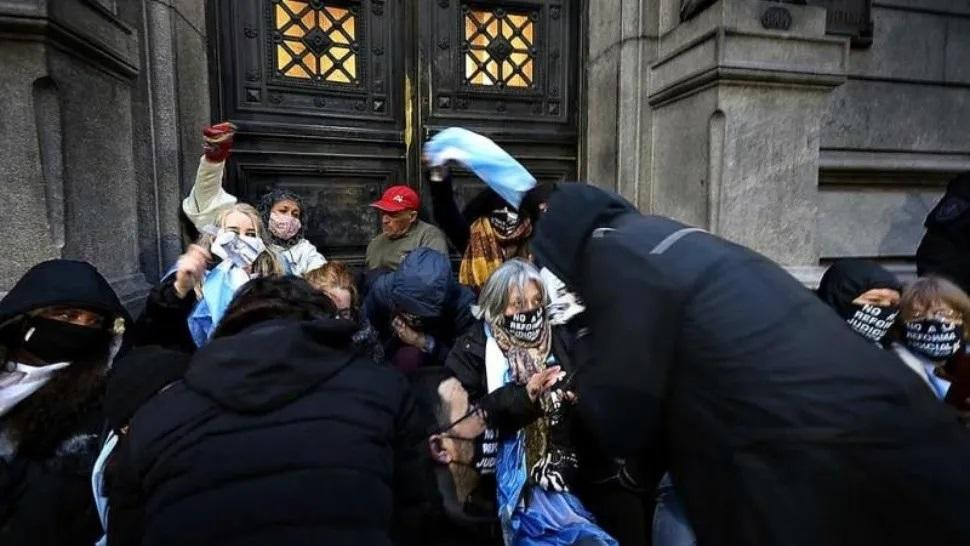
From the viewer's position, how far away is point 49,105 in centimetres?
290

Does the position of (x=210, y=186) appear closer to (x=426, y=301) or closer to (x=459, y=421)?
(x=426, y=301)

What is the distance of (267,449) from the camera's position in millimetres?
1449

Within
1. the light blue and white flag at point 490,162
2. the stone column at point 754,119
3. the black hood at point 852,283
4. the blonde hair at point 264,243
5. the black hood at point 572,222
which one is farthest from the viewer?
the stone column at point 754,119

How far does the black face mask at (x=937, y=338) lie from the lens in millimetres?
2994

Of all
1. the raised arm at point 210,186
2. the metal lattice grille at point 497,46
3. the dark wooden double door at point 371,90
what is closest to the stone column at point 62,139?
the raised arm at point 210,186

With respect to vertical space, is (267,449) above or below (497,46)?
below

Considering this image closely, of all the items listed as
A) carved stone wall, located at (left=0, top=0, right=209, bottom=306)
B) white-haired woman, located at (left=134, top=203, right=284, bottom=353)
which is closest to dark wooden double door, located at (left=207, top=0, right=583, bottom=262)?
carved stone wall, located at (left=0, top=0, right=209, bottom=306)

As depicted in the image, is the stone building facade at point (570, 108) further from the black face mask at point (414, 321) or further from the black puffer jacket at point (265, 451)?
the black puffer jacket at point (265, 451)

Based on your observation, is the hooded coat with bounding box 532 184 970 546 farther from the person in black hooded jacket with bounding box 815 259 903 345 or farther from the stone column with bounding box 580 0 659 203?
the stone column with bounding box 580 0 659 203

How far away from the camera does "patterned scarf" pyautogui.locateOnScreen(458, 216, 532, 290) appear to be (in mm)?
3590

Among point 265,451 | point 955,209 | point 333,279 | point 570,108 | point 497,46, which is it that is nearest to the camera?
point 265,451

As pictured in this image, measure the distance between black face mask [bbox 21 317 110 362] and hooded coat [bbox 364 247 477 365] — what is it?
1.33m

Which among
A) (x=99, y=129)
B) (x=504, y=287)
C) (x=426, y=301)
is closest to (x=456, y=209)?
(x=426, y=301)

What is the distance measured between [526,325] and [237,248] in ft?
5.11
